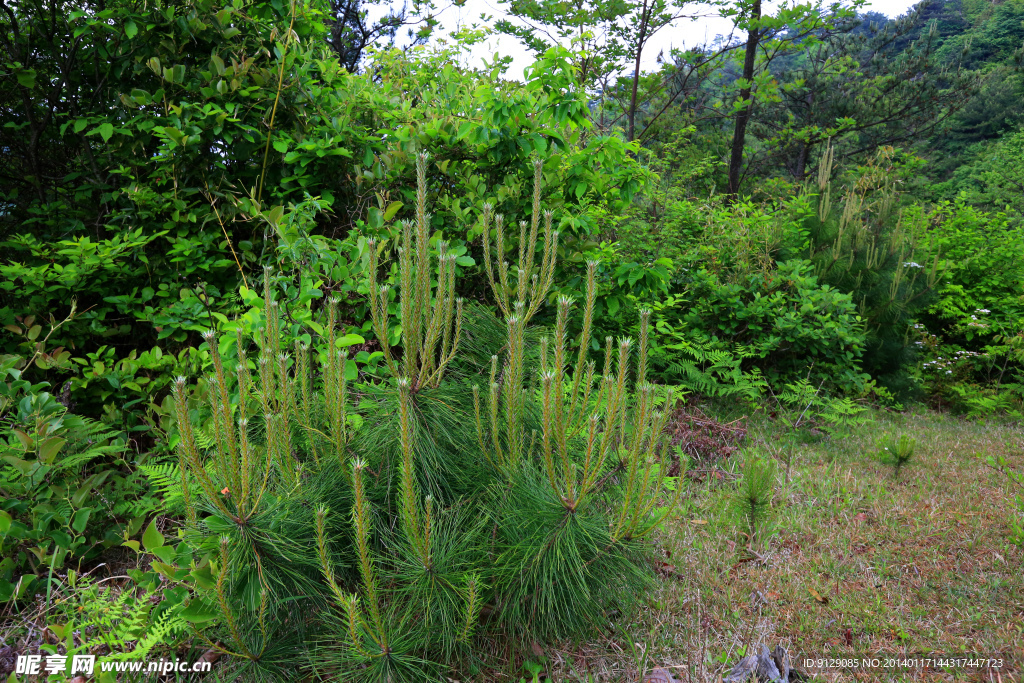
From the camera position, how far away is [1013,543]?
293 centimetres

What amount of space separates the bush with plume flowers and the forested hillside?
0.04 feet

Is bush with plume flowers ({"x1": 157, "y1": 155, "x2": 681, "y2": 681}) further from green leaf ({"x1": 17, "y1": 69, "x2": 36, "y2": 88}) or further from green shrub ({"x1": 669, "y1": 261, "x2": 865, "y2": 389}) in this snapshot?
green shrub ({"x1": 669, "y1": 261, "x2": 865, "y2": 389})

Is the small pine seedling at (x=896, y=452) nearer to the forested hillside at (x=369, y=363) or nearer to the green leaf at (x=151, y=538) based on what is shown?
the forested hillside at (x=369, y=363)

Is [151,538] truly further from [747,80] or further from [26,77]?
[747,80]

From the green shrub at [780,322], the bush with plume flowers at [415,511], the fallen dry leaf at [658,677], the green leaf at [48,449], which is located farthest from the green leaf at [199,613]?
the green shrub at [780,322]

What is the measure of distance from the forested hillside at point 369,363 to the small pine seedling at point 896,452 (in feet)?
0.12

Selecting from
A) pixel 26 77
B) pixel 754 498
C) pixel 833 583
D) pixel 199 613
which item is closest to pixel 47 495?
pixel 199 613

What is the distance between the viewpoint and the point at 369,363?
244cm

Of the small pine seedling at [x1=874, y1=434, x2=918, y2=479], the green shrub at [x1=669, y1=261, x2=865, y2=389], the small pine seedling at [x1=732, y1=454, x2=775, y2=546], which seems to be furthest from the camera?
the green shrub at [x1=669, y1=261, x2=865, y2=389]

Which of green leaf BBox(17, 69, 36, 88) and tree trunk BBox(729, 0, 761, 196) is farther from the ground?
tree trunk BBox(729, 0, 761, 196)

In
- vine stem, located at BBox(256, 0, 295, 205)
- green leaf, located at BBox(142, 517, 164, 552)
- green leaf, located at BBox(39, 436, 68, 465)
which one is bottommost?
green leaf, located at BBox(142, 517, 164, 552)

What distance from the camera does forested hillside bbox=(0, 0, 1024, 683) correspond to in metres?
1.63

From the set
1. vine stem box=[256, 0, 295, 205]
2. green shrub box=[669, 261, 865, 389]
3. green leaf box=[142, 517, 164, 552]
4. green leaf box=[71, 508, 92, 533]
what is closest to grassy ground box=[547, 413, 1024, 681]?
green leaf box=[142, 517, 164, 552]

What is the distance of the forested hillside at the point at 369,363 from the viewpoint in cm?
163
